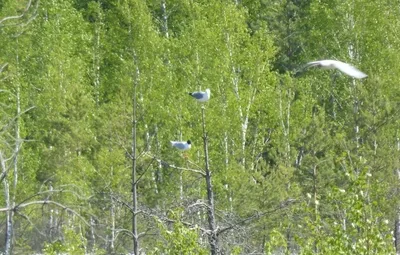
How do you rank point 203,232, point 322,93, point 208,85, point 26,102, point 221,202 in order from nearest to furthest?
point 203,232, point 221,202, point 208,85, point 26,102, point 322,93

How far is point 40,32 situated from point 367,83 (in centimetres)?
1274

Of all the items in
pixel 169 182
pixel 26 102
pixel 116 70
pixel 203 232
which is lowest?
pixel 203 232

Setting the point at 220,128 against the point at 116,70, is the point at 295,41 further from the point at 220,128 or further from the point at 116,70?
the point at 220,128

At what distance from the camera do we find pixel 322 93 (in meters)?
40.2

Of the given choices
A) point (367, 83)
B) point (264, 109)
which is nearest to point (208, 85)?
point (264, 109)

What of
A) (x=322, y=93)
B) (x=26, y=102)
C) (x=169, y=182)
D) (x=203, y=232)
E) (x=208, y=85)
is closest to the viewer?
(x=203, y=232)

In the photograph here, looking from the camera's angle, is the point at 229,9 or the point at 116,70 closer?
the point at 229,9

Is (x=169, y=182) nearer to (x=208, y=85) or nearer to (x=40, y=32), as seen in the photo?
(x=208, y=85)

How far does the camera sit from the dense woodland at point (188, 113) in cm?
2653

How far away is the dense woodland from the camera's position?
26531 millimetres

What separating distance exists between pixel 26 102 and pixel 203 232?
68.2 feet

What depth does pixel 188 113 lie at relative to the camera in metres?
32.3

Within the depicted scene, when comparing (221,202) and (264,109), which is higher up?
(264,109)

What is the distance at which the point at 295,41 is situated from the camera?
47.9 metres
